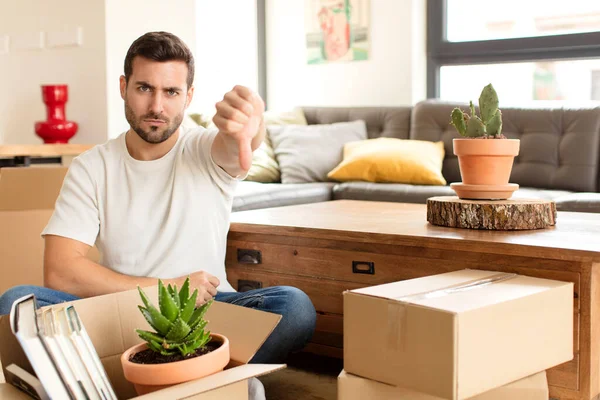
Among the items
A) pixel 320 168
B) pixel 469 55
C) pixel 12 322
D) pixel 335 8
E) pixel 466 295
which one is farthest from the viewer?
pixel 335 8

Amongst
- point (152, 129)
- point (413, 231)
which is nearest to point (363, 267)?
point (413, 231)

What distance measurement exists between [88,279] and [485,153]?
115 cm

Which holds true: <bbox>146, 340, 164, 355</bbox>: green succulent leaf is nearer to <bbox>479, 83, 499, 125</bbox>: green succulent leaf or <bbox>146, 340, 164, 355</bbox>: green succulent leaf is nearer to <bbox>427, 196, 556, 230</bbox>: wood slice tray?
<bbox>427, 196, 556, 230</bbox>: wood slice tray

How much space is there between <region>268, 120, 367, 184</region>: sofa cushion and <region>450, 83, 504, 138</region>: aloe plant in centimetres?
215

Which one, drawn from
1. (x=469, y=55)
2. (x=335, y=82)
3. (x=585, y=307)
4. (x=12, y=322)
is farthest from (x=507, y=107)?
(x=12, y=322)

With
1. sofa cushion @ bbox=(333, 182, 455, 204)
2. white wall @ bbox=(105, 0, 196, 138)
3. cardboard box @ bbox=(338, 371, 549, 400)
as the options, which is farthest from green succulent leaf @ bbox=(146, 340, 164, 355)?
white wall @ bbox=(105, 0, 196, 138)

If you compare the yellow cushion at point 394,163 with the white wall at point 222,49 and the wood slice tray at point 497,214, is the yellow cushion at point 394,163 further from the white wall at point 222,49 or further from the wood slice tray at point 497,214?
the wood slice tray at point 497,214

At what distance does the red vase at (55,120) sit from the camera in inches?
190

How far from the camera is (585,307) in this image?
5.85ft

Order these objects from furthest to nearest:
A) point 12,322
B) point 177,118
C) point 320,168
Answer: point 320,168, point 177,118, point 12,322

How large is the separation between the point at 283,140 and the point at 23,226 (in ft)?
6.28

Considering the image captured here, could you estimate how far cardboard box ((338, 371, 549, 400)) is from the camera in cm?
157

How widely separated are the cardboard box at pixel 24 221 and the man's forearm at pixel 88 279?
1.09 m

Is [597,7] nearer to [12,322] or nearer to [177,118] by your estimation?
[177,118]
